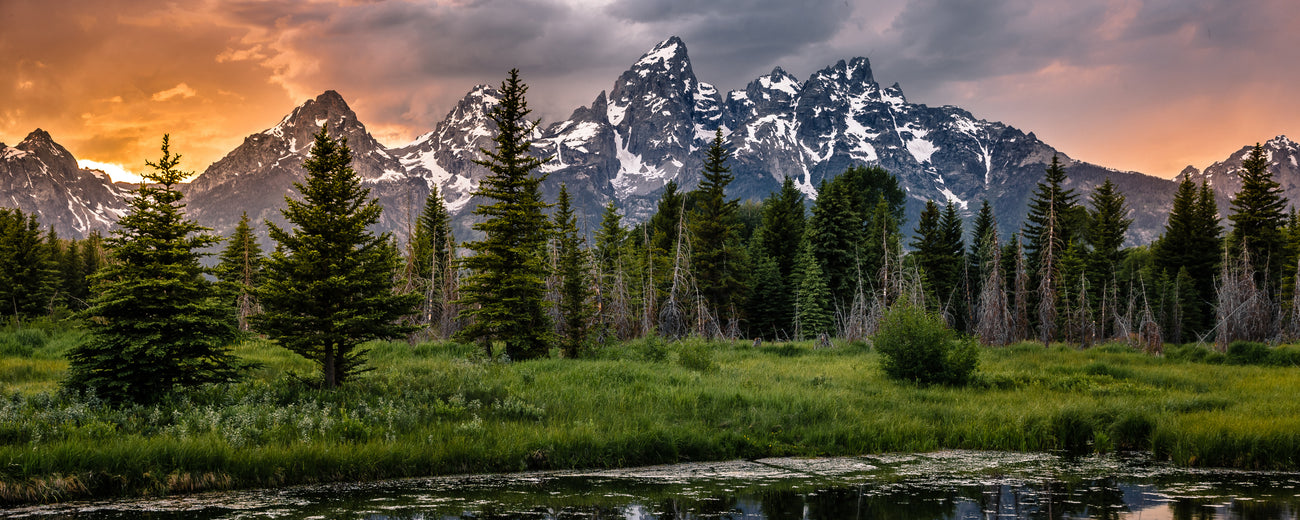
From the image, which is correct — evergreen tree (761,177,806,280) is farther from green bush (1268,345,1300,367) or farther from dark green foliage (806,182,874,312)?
green bush (1268,345,1300,367)

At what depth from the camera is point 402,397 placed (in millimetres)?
14938

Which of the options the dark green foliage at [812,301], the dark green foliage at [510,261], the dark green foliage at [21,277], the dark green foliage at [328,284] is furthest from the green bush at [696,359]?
the dark green foliage at [21,277]

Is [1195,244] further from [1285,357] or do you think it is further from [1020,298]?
[1285,357]

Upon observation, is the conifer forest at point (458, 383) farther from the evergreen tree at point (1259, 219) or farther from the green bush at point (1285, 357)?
the evergreen tree at point (1259, 219)

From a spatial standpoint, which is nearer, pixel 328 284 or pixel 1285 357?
pixel 328 284

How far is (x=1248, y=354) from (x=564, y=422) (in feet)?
90.7

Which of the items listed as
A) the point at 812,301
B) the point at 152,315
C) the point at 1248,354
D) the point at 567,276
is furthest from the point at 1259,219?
the point at 152,315

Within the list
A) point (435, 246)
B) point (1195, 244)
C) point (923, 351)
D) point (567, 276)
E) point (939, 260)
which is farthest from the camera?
point (939, 260)

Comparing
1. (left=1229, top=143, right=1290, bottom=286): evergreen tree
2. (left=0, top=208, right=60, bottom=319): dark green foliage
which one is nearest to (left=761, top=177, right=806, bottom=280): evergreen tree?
(left=1229, top=143, right=1290, bottom=286): evergreen tree

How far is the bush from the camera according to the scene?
1997 centimetres

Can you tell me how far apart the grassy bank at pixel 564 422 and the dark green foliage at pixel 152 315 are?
24.5 inches

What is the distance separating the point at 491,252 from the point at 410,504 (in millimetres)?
16186

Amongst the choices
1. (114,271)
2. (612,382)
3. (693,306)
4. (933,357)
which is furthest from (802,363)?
(114,271)

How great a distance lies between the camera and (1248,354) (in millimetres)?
A: 26422
